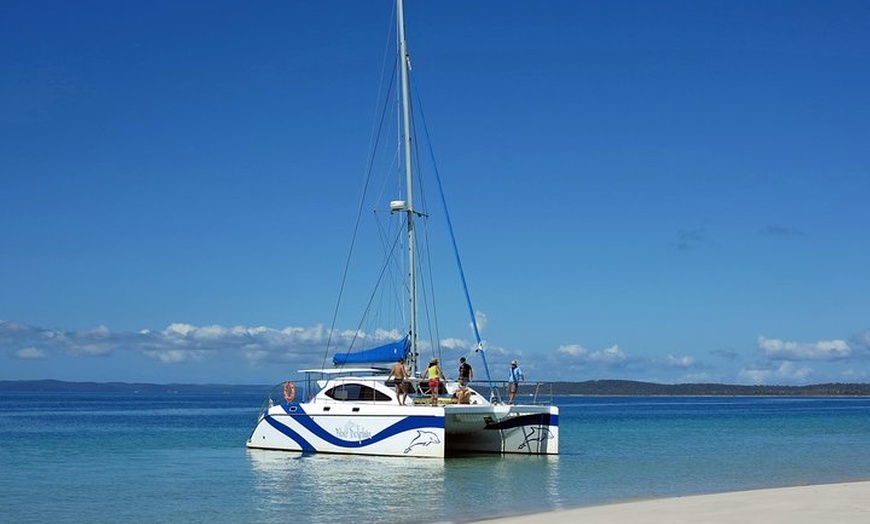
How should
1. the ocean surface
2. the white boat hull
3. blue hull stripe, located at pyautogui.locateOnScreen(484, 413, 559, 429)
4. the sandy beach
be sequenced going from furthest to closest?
blue hull stripe, located at pyautogui.locateOnScreen(484, 413, 559, 429) → the white boat hull → the ocean surface → the sandy beach

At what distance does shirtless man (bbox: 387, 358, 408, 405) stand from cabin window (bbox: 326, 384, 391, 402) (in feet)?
1.21

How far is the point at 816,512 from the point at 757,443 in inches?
956

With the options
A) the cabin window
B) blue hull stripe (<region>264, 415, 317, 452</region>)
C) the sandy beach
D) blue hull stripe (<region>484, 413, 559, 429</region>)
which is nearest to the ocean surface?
blue hull stripe (<region>264, 415, 317, 452</region>)

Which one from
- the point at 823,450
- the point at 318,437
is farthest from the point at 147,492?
the point at 823,450

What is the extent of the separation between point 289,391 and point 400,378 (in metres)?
3.96

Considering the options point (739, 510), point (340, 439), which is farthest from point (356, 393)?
point (739, 510)

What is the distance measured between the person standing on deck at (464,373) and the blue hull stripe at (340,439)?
1.89 m

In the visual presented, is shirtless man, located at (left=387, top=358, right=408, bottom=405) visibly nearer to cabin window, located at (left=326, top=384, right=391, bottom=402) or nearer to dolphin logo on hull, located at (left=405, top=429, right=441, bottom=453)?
cabin window, located at (left=326, top=384, right=391, bottom=402)

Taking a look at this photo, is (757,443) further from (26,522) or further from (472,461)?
(26,522)

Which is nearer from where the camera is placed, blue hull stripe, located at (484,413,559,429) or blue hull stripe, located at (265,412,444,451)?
blue hull stripe, located at (265,412,444,451)

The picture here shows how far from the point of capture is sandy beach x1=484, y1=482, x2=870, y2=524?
1373cm

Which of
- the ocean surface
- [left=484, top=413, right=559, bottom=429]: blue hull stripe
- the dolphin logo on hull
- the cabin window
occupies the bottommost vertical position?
the ocean surface

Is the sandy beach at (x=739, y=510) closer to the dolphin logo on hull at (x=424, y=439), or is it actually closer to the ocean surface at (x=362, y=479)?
the ocean surface at (x=362, y=479)

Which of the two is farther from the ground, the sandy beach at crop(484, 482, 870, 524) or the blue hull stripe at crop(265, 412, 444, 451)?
the blue hull stripe at crop(265, 412, 444, 451)
